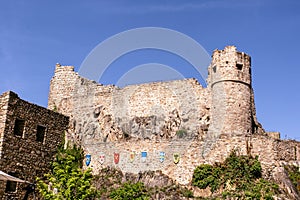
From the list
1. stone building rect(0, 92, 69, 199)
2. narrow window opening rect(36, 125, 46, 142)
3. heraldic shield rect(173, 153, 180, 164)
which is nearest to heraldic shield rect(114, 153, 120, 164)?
heraldic shield rect(173, 153, 180, 164)

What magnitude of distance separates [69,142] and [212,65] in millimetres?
10324

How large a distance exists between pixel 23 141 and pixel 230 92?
12.5m

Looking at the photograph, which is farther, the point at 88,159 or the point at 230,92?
the point at 88,159

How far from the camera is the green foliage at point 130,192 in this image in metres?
23.9

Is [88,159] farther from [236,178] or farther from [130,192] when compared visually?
[236,178]

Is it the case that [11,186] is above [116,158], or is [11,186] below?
below

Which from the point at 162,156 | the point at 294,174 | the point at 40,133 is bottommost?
the point at 294,174

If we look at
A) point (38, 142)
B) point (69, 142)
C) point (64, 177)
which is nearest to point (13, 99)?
point (38, 142)

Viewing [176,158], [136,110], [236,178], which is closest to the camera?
[236,178]

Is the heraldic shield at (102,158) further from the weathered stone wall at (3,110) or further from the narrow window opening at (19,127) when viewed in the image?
the weathered stone wall at (3,110)

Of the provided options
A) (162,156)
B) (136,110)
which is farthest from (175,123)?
(162,156)

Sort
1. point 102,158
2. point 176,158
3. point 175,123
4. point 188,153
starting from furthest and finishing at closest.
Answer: point 175,123 → point 102,158 → point 176,158 → point 188,153

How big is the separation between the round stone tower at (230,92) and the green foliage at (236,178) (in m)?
2.43

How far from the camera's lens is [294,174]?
82.6 feet
